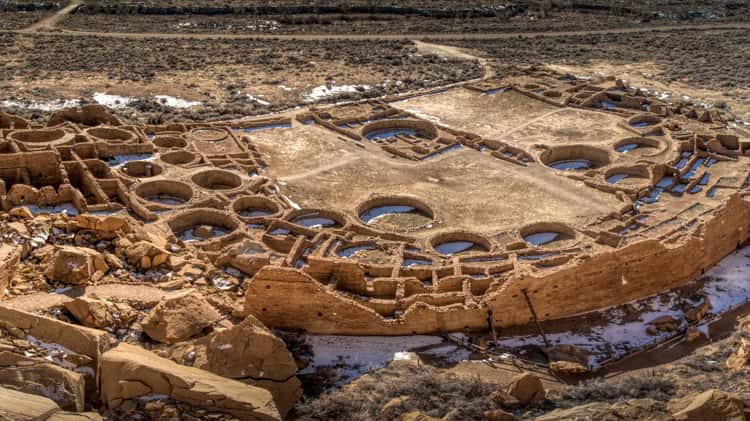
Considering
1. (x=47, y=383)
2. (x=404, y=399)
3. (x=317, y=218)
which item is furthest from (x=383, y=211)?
(x=47, y=383)

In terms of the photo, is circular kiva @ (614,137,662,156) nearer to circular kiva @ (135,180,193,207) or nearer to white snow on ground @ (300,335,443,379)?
white snow on ground @ (300,335,443,379)

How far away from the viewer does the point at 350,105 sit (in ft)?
134

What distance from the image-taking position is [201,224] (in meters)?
27.7

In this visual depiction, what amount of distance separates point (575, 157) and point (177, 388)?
25647mm

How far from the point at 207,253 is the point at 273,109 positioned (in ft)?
56.0

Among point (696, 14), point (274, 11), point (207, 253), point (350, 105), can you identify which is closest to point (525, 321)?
point (207, 253)

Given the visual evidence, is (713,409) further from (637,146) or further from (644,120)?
(644,120)

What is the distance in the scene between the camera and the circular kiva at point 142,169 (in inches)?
1215

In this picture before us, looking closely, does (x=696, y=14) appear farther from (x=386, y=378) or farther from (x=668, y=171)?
(x=386, y=378)

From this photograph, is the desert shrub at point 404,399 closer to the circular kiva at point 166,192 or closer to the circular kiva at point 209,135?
the circular kiva at point 166,192

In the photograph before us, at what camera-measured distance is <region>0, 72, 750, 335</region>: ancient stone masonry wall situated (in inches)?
878

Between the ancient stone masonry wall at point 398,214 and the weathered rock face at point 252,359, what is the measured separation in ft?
12.8

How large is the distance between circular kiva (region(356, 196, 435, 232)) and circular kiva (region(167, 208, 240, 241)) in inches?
186

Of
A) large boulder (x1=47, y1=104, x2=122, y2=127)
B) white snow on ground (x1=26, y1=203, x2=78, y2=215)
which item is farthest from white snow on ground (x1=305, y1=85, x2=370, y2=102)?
white snow on ground (x1=26, y1=203, x2=78, y2=215)
